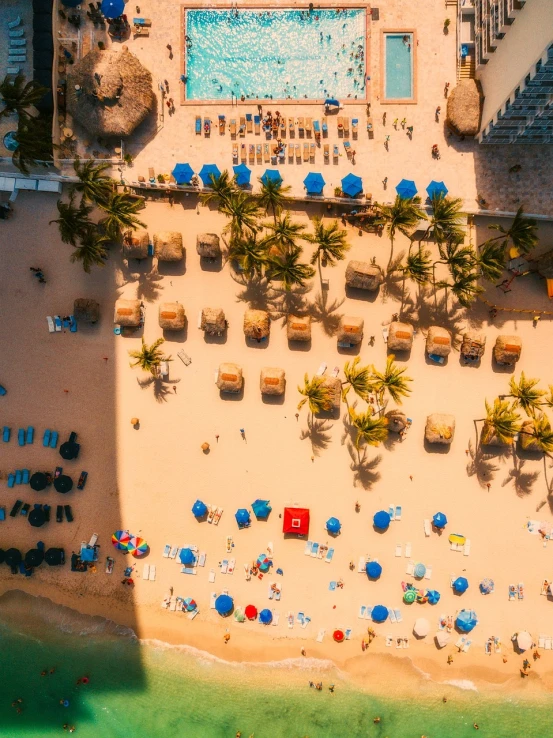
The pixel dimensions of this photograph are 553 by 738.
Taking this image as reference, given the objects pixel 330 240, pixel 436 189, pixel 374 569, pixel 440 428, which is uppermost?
pixel 436 189

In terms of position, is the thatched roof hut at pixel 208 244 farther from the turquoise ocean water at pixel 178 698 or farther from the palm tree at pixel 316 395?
the turquoise ocean water at pixel 178 698

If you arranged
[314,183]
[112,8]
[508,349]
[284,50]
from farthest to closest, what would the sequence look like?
[284,50], [508,349], [314,183], [112,8]

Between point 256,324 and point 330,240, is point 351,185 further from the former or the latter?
point 256,324

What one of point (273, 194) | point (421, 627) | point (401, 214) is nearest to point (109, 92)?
point (273, 194)

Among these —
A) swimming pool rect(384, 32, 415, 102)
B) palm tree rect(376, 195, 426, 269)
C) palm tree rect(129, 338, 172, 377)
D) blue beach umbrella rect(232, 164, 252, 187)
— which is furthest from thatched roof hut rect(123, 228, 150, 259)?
swimming pool rect(384, 32, 415, 102)

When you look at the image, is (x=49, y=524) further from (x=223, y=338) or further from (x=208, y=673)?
(x=223, y=338)

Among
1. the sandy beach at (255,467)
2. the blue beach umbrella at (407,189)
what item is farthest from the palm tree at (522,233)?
the blue beach umbrella at (407,189)
